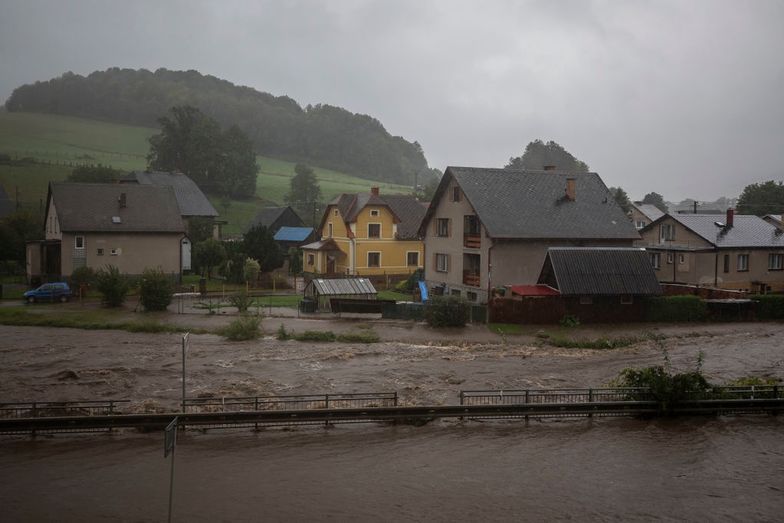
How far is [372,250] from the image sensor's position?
56.6 m

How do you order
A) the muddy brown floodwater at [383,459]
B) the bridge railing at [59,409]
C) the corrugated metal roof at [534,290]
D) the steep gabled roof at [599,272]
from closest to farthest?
the muddy brown floodwater at [383,459]
the bridge railing at [59,409]
the steep gabled roof at [599,272]
the corrugated metal roof at [534,290]

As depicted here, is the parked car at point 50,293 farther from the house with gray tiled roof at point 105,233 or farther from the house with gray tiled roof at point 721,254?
the house with gray tiled roof at point 721,254

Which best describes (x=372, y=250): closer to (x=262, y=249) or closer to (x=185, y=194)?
(x=262, y=249)

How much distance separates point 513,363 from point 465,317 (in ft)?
25.9

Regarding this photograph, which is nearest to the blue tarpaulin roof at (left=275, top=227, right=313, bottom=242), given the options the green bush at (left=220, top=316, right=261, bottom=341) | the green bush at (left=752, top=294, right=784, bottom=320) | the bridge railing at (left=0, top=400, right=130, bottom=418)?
the green bush at (left=220, top=316, right=261, bottom=341)

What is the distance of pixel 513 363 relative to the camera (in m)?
29.2

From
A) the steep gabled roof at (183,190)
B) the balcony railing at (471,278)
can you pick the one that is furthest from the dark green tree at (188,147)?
the balcony railing at (471,278)

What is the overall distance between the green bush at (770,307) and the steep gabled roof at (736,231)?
7297 millimetres

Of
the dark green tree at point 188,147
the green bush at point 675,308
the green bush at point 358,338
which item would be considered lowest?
the green bush at point 358,338

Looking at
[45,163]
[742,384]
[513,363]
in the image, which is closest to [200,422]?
[513,363]

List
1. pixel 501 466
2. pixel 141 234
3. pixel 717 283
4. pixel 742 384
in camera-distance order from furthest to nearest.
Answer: pixel 141 234
pixel 717 283
pixel 742 384
pixel 501 466

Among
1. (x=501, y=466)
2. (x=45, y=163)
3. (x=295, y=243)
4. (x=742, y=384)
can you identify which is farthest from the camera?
(x=45, y=163)

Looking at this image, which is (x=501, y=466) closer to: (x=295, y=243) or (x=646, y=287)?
(x=646, y=287)

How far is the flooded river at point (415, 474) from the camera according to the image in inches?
612
